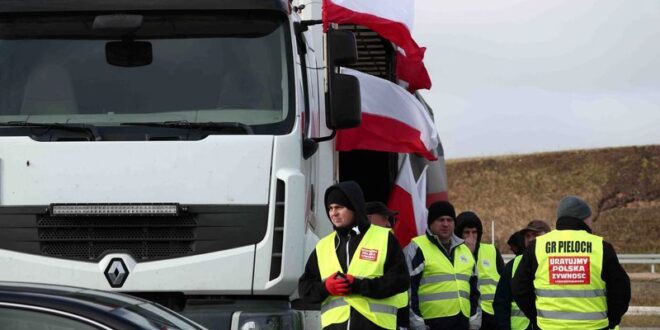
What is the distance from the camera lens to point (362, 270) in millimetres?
7934

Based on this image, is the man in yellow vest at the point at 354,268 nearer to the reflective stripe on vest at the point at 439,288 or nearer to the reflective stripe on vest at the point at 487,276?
the reflective stripe on vest at the point at 439,288

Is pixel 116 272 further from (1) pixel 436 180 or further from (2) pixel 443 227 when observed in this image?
(1) pixel 436 180

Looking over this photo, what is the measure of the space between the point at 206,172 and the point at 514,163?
48511mm

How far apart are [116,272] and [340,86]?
1.86 meters

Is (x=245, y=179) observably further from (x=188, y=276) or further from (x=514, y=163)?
(x=514, y=163)

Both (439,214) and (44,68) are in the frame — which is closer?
(44,68)

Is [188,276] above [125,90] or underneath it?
underneath

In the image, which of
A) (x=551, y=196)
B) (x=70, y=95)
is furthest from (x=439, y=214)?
(x=551, y=196)

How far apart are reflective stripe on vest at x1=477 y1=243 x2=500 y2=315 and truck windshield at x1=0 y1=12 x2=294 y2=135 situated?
3.12m

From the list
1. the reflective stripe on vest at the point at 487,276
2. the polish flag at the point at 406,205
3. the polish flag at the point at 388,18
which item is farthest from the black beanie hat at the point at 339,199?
the polish flag at the point at 406,205

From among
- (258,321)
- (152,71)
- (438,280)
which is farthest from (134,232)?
(438,280)

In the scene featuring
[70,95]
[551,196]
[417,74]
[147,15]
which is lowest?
[70,95]

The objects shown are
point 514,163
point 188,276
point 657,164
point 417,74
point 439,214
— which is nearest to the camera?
point 188,276

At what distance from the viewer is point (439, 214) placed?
374 inches
